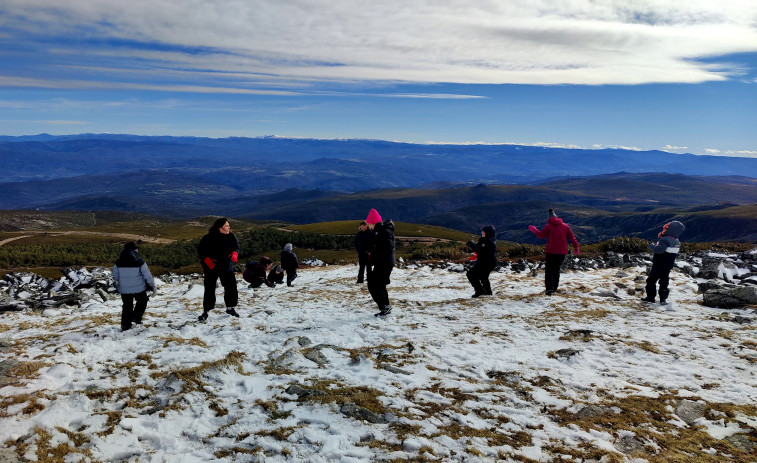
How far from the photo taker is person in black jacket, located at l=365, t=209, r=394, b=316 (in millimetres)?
12297

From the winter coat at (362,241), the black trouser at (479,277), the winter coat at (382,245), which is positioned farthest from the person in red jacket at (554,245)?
the winter coat at (362,241)

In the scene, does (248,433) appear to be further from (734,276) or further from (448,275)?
(734,276)

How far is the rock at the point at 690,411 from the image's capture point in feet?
20.7

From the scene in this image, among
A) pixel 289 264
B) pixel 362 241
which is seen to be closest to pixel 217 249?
pixel 362 241

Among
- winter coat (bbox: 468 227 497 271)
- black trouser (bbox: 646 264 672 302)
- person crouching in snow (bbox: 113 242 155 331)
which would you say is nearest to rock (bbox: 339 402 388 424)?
person crouching in snow (bbox: 113 242 155 331)

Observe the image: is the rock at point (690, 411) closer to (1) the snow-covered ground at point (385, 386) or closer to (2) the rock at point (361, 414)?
(1) the snow-covered ground at point (385, 386)

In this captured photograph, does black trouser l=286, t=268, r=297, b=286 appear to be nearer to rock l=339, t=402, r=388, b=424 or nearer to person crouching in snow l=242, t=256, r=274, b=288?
person crouching in snow l=242, t=256, r=274, b=288

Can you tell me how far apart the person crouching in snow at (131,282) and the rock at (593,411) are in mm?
11084

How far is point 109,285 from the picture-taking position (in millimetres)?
20531

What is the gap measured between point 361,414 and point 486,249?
990 cm

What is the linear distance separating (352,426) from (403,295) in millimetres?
10825

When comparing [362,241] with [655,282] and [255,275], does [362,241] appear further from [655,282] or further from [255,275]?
[655,282]

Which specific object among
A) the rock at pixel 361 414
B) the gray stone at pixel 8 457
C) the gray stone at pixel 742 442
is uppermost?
the gray stone at pixel 742 442

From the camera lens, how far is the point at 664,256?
13.2 m
